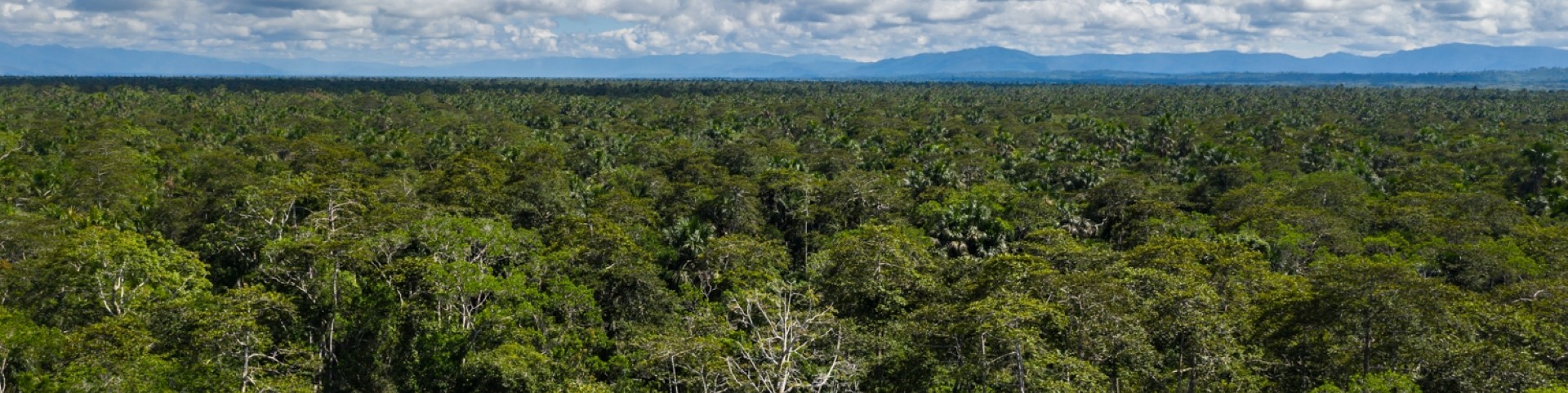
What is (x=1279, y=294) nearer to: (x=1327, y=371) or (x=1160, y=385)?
(x=1327, y=371)

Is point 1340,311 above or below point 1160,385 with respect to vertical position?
above

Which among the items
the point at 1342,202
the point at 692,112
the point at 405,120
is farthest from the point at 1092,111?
the point at 405,120

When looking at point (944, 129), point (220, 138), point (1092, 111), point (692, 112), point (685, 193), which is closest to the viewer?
point (685, 193)

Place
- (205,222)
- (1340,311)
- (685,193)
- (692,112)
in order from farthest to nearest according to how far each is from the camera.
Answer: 1. (692,112)
2. (685,193)
3. (205,222)
4. (1340,311)

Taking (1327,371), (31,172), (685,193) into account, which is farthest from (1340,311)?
(31,172)

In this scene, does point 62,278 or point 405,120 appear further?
point 405,120

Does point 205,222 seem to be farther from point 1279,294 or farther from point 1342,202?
point 1342,202
